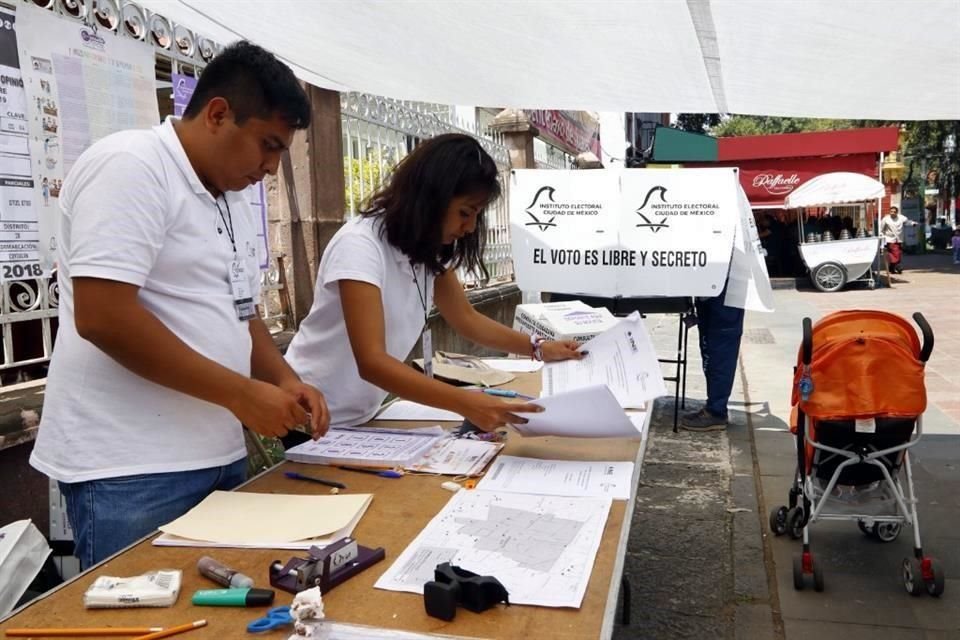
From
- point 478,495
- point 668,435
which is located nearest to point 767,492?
point 668,435

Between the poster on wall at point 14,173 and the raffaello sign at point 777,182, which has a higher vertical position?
the raffaello sign at point 777,182

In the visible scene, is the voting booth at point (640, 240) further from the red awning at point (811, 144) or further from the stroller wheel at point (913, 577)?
the red awning at point (811, 144)

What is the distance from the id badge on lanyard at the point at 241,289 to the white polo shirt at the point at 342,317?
1.03 feet

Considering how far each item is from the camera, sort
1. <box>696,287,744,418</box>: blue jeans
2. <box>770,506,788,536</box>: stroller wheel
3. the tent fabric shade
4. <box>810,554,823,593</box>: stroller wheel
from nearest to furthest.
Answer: <box>810,554,823,593</box>: stroller wheel, <box>770,506,788,536</box>: stroller wheel, <box>696,287,744,418</box>: blue jeans, the tent fabric shade

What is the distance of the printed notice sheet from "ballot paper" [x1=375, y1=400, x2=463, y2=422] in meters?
0.79

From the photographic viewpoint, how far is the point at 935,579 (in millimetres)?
3062

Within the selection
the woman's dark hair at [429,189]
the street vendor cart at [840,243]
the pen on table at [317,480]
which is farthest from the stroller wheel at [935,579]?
the street vendor cart at [840,243]

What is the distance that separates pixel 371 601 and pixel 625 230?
169 inches

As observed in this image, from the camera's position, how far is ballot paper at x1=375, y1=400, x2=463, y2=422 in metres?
2.53

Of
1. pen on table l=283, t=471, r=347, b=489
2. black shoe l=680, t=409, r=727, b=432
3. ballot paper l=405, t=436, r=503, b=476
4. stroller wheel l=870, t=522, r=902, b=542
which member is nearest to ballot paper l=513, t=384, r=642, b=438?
ballot paper l=405, t=436, r=503, b=476

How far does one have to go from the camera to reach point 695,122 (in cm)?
3225

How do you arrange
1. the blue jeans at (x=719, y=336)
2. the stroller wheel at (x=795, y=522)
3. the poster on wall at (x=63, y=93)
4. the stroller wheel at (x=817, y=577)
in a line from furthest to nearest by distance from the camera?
the blue jeans at (x=719, y=336) < the stroller wheel at (x=795, y=522) < the stroller wheel at (x=817, y=577) < the poster on wall at (x=63, y=93)

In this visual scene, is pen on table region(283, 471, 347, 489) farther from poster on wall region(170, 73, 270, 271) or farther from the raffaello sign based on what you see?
the raffaello sign

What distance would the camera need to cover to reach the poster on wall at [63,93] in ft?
8.82
